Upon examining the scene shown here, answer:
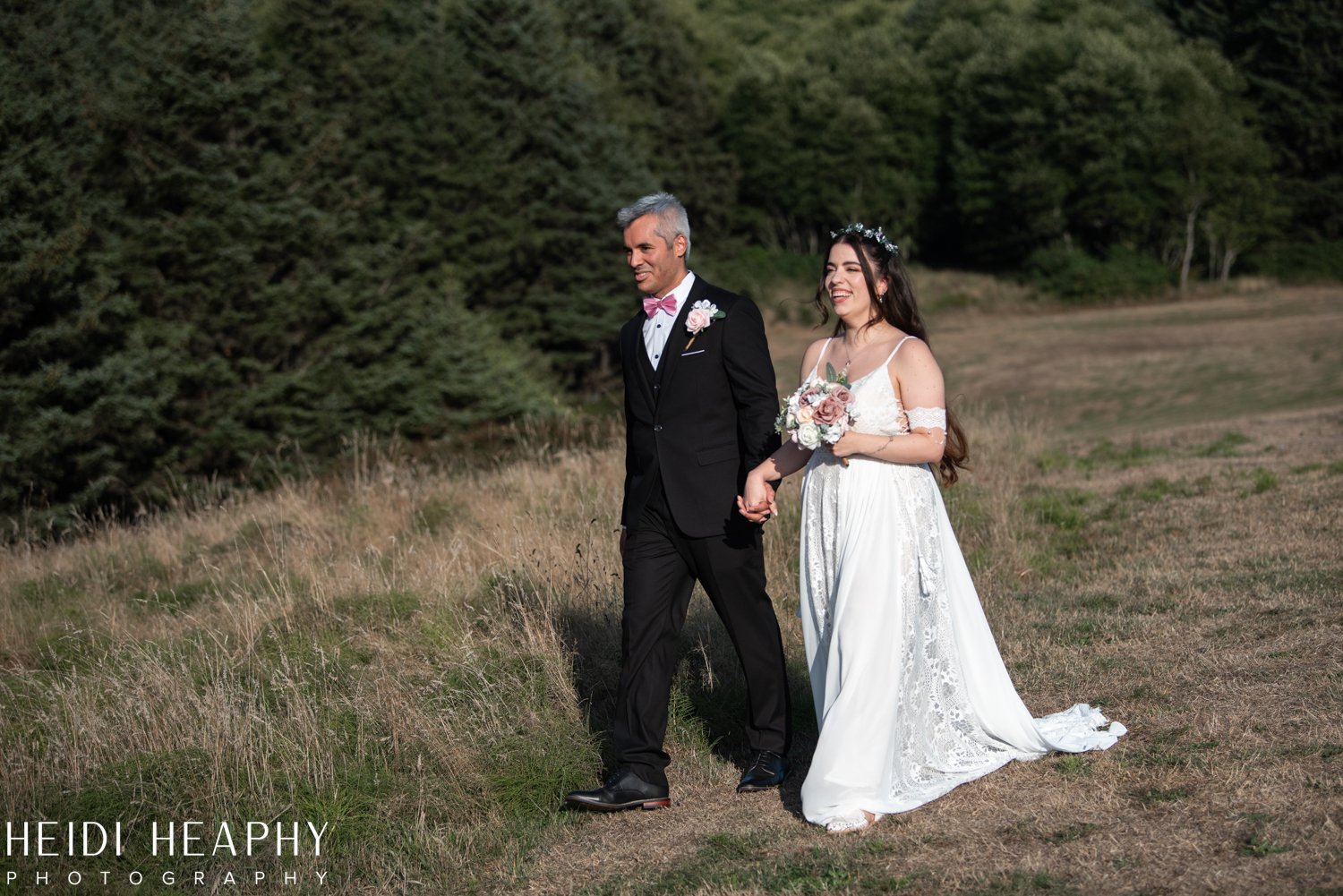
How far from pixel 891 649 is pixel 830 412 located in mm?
972

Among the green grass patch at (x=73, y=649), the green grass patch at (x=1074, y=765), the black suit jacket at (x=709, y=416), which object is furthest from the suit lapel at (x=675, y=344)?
the green grass patch at (x=73, y=649)

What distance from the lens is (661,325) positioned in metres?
5.93

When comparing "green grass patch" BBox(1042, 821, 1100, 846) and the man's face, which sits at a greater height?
the man's face

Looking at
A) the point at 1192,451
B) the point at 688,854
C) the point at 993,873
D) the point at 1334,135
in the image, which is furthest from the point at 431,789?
the point at 1334,135

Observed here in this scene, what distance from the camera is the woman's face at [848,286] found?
5598 millimetres

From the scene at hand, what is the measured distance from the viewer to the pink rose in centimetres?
526

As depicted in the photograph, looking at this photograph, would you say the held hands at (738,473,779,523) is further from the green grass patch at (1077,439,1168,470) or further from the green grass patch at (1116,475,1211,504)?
the green grass patch at (1077,439,1168,470)

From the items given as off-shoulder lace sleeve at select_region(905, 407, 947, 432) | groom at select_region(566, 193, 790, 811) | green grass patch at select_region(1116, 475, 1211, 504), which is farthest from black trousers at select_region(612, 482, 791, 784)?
green grass patch at select_region(1116, 475, 1211, 504)

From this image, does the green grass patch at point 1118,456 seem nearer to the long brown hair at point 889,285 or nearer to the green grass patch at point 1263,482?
the green grass patch at point 1263,482

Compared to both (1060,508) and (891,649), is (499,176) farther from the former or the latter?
(891,649)

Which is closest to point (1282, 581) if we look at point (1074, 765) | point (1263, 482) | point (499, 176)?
point (1074, 765)

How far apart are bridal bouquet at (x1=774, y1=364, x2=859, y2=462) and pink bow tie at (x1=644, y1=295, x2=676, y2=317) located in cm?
78

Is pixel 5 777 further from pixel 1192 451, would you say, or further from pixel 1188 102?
pixel 1188 102

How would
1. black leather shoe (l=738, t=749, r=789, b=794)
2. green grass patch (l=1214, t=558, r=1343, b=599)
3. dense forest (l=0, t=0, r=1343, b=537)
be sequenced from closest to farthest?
1. black leather shoe (l=738, t=749, r=789, b=794)
2. green grass patch (l=1214, t=558, r=1343, b=599)
3. dense forest (l=0, t=0, r=1343, b=537)
